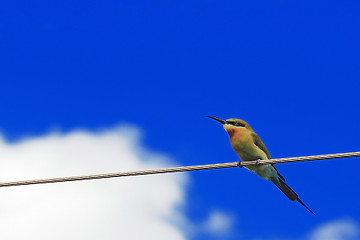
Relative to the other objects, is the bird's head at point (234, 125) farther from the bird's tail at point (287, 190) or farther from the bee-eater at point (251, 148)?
the bird's tail at point (287, 190)

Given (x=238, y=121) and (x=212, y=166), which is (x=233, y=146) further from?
(x=212, y=166)

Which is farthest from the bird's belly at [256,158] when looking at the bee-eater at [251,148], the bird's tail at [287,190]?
the bird's tail at [287,190]

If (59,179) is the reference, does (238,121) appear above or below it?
above

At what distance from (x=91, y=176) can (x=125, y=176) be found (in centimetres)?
26

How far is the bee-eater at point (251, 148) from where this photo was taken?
566cm

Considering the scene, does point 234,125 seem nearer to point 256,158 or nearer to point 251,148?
point 251,148

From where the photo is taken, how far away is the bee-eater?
566cm

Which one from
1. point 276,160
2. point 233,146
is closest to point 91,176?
point 276,160

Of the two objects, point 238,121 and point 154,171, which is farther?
point 238,121

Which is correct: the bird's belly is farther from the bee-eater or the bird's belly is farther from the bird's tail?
the bird's tail

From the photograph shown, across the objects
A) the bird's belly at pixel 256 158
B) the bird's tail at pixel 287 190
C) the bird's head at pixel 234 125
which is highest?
the bird's head at pixel 234 125

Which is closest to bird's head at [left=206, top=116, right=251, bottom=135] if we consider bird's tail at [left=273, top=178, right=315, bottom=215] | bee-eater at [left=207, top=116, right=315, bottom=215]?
bee-eater at [left=207, top=116, right=315, bottom=215]

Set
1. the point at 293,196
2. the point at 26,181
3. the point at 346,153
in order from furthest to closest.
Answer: the point at 293,196
the point at 26,181
the point at 346,153

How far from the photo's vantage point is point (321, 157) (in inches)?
139
